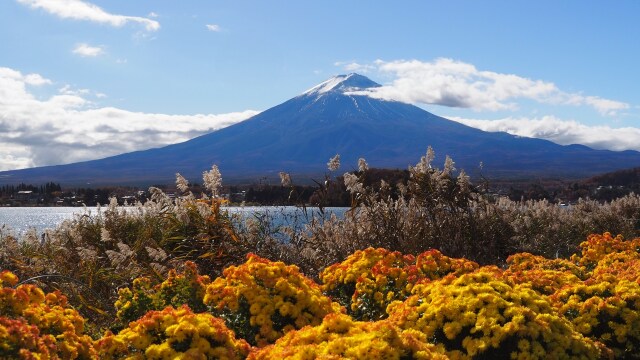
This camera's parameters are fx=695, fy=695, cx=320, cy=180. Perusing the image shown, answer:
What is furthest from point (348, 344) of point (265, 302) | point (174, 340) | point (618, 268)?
point (618, 268)

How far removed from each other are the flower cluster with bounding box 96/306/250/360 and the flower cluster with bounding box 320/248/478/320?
211cm

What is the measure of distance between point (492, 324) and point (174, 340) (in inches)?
87.1

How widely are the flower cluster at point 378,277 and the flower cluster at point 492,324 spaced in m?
1.05

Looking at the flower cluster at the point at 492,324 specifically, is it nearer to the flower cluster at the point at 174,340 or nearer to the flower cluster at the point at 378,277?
the flower cluster at the point at 378,277

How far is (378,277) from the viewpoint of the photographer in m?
6.60

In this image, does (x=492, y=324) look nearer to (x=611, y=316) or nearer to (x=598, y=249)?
(x=611, y=316)

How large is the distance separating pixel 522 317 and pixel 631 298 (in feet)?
5.51

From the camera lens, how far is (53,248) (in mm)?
9602

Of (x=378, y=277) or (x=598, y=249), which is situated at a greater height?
(x=378, y=277)

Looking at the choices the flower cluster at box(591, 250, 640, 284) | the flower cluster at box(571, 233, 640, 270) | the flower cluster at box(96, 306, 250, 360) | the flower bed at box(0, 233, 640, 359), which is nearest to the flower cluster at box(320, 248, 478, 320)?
the flower bed at box(0, 233, 640, 359)

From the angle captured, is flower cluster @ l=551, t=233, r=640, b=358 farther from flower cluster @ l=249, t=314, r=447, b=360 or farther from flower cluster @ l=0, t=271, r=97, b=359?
flower cluster @ l=0, t=271, r=97, b=359

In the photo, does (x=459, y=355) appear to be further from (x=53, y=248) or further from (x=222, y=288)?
(x=53, y=248)

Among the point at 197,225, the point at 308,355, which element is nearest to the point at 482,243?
the point at 197,225

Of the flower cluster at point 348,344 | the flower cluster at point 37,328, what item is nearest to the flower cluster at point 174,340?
the flower cluster at point 37,328
